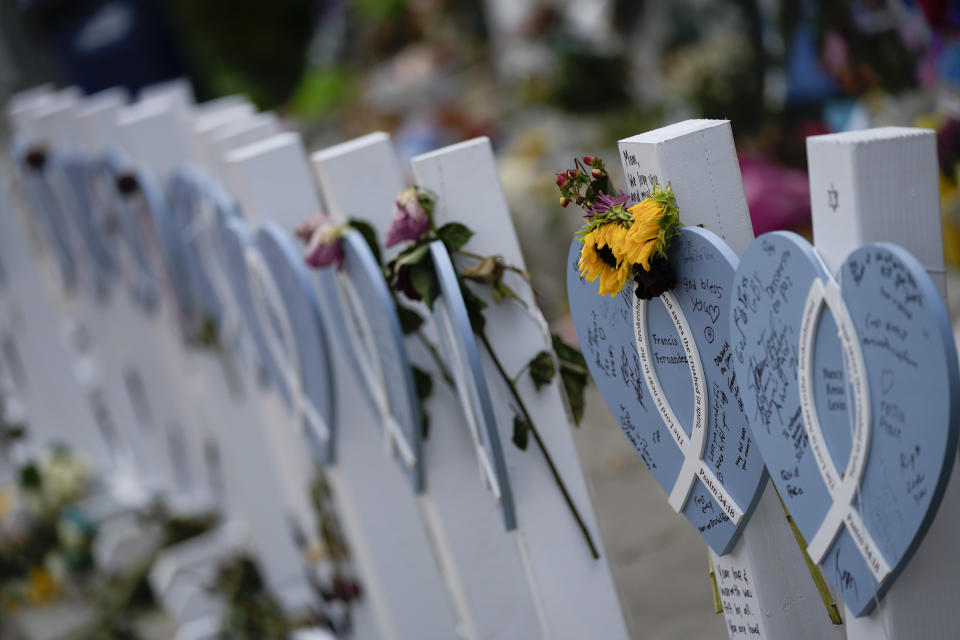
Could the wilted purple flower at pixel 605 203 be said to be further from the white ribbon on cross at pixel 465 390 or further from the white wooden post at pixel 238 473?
the white wooden post at pixel 238 473

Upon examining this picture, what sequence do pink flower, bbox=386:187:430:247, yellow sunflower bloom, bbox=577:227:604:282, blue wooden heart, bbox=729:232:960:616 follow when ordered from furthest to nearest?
1. pink flower, bbox=386:187:430:247
2. yellow sunflower bloom, bbox=577:227:604:282
3. blue wooden heart, bbox=729:232:960:616

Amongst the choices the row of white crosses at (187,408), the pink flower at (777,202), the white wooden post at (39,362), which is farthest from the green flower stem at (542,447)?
the white wooden post at (39,362)

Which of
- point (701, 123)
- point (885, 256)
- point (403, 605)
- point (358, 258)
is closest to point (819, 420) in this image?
point (885, 256)

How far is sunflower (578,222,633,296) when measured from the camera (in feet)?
4.30

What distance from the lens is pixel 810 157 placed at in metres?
1.16

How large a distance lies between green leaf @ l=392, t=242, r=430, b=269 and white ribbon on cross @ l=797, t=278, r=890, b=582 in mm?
657

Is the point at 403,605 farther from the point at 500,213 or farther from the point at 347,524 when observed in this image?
the point at 500,213

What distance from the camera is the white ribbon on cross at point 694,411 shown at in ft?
4.47

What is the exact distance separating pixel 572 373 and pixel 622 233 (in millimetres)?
537

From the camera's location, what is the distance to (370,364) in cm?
204

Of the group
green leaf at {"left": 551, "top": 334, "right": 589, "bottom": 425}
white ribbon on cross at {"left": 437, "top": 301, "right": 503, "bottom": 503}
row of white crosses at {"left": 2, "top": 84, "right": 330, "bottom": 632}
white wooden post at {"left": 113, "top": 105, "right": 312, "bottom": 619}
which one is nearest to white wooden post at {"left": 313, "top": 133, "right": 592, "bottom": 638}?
A: white ribbon on cross at {"left": 437, "top": 301, "right": 503, "bottom": 503}

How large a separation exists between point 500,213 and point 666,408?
45 centimetres

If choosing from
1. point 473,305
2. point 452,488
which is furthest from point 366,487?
point 473,305

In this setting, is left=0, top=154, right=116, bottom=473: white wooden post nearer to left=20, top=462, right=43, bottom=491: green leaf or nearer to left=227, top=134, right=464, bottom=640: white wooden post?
left=20, top=462, right=43, bottom=491: green leaf
